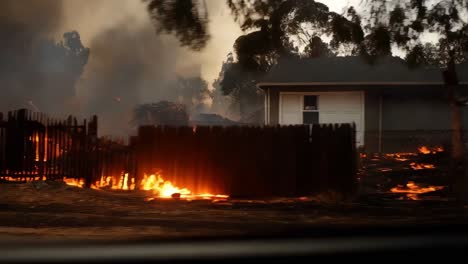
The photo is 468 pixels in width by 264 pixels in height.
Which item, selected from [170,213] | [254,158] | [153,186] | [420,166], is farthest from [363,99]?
[170,213]

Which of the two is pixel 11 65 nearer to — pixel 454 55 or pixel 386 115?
pixel 386 115

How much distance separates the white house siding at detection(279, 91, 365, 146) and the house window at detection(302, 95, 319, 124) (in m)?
0.13

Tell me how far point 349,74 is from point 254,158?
11607 mm

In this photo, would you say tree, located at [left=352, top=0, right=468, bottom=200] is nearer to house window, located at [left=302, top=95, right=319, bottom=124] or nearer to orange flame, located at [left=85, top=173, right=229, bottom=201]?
orange flame, located at [left=85, top=173, right=229, bottom=201]

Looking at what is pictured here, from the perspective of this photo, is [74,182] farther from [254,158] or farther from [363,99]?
[363,99]

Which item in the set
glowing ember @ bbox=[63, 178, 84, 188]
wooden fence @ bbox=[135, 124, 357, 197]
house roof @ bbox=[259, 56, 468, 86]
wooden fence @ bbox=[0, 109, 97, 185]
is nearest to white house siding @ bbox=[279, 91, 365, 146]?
house roof @ bbox=[259, 56, 468, 86]

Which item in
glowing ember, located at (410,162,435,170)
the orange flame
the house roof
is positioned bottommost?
the orange flame

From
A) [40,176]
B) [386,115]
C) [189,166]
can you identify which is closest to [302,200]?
[189,166]

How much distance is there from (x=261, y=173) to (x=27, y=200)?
5.16 metres

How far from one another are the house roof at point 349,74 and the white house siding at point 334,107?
58cm

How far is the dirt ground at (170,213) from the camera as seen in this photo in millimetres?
8594

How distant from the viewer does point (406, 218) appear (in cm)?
956

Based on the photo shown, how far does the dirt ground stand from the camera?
28.2 feet

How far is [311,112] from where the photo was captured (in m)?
22.5
